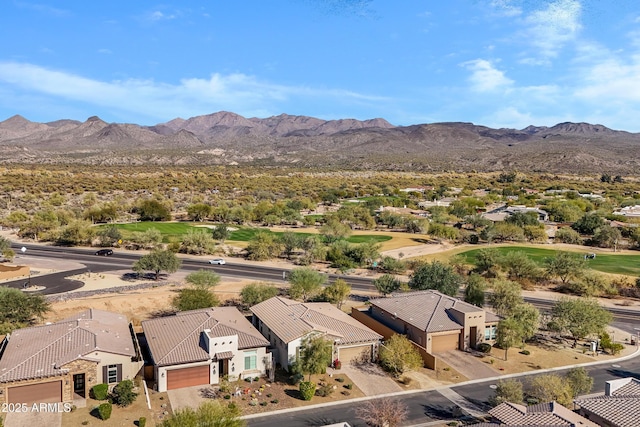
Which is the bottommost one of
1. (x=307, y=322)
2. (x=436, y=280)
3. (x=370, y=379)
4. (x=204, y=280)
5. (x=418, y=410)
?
(x=418, y=410)

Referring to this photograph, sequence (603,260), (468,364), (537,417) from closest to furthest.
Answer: (537,417)
(468,364)
(603,260)

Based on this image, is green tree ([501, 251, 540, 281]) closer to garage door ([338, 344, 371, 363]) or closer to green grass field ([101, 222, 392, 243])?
green grass field ([101, 222, 392, 243])

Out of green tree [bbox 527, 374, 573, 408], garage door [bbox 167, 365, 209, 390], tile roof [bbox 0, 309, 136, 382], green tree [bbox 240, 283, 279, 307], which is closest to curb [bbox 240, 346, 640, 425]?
green tree [bbox 527, 374, 573, 408]

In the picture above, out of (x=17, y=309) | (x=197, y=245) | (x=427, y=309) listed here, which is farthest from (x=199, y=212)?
(x=427, y=309)

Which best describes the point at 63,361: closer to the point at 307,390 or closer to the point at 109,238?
the point at 307,390

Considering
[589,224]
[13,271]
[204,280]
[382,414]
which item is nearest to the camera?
[382,414]

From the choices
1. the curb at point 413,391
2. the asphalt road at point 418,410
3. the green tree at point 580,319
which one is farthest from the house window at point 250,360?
the green tree at point 580,319
